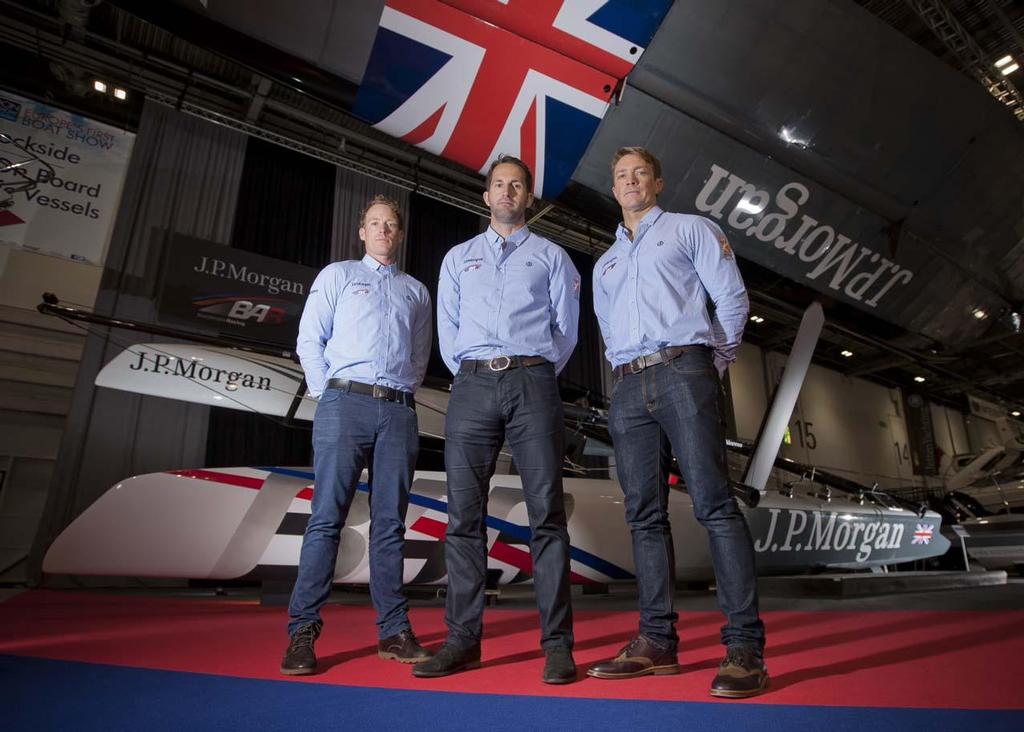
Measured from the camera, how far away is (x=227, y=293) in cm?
577

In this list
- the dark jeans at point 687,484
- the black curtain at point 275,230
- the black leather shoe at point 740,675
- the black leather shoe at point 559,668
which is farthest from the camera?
the black curtain at point 275,230

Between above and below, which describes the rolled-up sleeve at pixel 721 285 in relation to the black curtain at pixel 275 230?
below

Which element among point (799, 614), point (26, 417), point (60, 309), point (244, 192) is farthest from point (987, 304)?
point (26, 417)

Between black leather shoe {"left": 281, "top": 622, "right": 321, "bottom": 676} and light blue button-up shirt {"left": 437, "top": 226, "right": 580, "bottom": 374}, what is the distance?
87cm

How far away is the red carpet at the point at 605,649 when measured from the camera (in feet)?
4.02

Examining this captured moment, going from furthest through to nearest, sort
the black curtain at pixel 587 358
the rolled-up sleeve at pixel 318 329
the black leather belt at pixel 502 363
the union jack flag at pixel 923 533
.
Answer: the black curtain at pixel 587 358 → the union jack flag at pixel 923 533 → the rolled-up sleeve at pixel 318 329 → the black leather belt at pixel 502 363

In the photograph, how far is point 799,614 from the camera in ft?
8.43

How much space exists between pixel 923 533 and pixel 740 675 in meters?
6.03

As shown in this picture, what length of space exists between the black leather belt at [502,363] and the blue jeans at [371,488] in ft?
1.14

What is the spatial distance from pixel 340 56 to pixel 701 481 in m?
2.55

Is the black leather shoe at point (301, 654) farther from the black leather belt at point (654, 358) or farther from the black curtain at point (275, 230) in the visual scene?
the black curtain at point (275, 230)

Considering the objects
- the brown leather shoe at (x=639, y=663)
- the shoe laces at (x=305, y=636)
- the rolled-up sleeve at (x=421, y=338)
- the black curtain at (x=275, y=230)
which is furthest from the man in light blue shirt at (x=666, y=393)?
the black curtain at (x=275, y=230)

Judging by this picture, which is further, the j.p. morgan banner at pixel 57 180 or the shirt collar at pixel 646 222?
the j.p. morgan banner at pixel 57 180

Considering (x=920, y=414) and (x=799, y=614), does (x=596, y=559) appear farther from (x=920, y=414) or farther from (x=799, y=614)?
(x=920, y=414)
